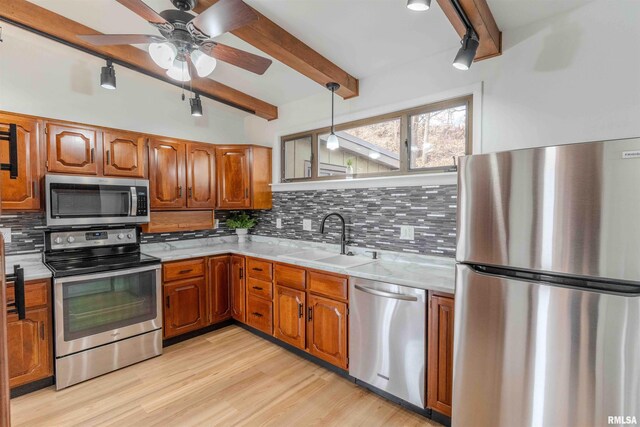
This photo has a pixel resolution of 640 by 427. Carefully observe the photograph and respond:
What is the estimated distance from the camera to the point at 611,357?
121cm

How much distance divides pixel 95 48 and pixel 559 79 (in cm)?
333

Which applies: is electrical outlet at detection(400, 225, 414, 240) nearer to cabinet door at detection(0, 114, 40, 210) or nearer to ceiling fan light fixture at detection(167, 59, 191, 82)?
ceiling fan light fixture at detection(167, 59, 191, 82)

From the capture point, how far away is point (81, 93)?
9.27 ft

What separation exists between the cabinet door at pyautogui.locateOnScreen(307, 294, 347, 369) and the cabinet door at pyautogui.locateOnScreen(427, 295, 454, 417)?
671 millimetres

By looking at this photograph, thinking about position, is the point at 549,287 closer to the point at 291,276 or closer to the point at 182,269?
the point at 291,276

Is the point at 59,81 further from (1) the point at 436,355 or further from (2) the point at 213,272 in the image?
(1) the point at 436,355

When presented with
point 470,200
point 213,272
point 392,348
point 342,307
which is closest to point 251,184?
point 213,272

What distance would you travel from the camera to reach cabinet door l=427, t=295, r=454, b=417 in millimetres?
1828

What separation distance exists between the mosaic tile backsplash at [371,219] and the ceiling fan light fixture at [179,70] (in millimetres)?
1585

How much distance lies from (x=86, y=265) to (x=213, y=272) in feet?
3.55

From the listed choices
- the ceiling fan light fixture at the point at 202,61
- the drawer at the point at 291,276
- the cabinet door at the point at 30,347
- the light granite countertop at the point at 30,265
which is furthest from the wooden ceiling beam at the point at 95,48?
the cabinet door at the point at 30,347

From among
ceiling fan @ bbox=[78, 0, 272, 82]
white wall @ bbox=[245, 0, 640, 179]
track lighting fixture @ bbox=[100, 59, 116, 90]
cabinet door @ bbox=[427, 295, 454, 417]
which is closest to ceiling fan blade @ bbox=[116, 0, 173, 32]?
ceiling fan @ bbox=[78, 0, 272, 82]

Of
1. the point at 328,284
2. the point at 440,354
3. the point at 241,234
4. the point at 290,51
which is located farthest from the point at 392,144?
the point at 241,234

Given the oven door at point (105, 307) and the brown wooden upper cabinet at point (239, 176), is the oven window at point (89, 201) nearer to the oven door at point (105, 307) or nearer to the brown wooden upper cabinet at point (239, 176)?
the oven door at point (105, 307)
